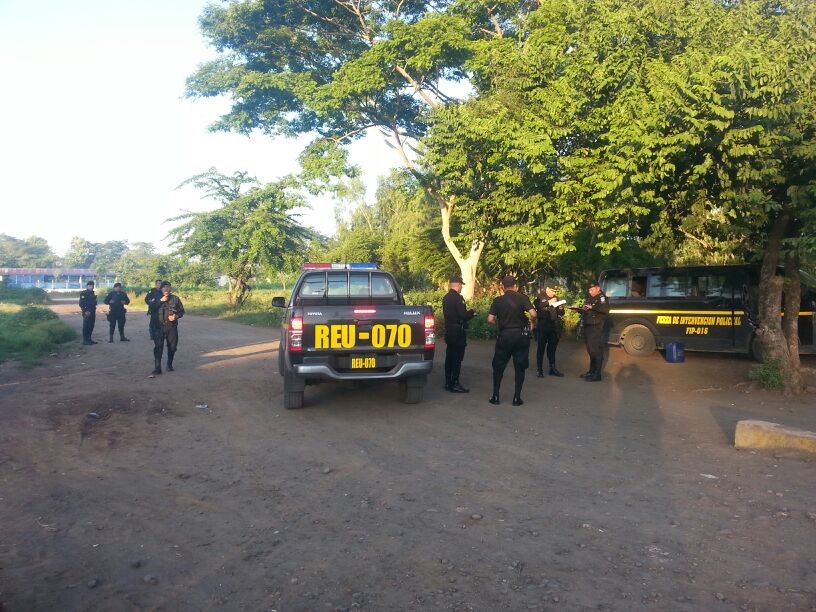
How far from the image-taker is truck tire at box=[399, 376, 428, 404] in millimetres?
8641

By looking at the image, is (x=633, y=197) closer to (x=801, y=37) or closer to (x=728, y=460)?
(x=801, y=37)

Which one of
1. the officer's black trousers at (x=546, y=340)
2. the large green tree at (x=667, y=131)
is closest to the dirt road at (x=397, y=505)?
the officer's black trousers at (x=546, y=340)

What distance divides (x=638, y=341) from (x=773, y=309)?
4652 millimetres

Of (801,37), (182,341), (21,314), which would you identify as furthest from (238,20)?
(801,37)

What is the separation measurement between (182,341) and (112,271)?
10378cm

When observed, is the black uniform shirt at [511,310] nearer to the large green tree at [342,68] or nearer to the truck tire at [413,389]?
the truck tire at [413,389]

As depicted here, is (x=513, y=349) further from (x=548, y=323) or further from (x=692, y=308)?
(x=692, y=308)

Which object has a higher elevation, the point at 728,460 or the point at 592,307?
the point at 592,307

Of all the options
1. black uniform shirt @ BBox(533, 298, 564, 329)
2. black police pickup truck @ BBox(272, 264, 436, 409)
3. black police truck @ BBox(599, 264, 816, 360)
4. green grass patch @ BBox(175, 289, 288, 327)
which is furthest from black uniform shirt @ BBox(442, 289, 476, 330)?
green grass patch @ BBox(175, 289, 288, 327)

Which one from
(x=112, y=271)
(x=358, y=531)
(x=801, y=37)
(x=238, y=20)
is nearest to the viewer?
(x=358, y=531)

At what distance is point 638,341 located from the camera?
14.3m

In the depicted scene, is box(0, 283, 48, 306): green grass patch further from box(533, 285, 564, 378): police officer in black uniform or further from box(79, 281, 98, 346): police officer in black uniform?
box(533, 285, 564, 378): police officer in black uniform

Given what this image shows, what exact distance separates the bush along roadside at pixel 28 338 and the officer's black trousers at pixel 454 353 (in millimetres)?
8885

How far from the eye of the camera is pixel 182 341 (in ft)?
58.2
